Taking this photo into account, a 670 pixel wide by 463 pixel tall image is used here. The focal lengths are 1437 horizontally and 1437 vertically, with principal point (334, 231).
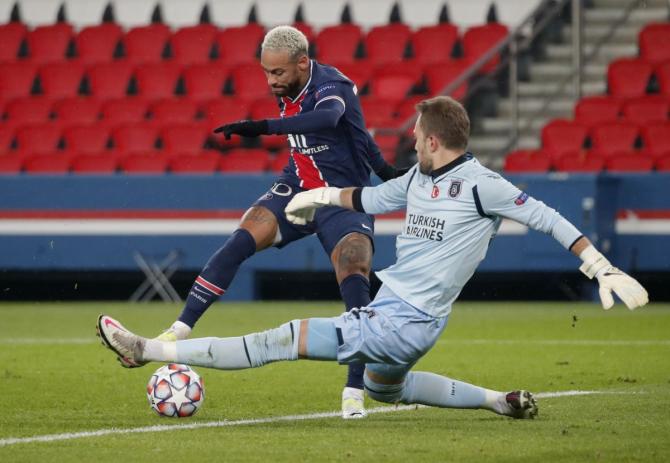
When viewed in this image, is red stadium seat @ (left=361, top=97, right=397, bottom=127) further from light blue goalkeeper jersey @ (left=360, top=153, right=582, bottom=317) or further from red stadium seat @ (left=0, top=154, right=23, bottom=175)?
light blue goalkeeper jersey @ (left=360, top=153, right=582, bottom=317)

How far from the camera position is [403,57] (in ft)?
68.5

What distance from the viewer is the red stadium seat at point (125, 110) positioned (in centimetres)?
2048

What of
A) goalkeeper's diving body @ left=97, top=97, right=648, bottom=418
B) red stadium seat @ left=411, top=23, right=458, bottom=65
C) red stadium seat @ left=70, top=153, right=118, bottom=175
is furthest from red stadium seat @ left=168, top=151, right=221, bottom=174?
goalkeeper's diving body @ left=97, top=97, right=648, bottom=418

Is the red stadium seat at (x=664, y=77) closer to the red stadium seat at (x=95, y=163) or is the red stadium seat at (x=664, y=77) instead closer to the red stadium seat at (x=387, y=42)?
the red stadium seat at (x=387, y=42)

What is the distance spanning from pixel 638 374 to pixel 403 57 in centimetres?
1188

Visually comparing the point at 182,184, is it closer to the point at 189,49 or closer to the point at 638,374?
the point at 189,49

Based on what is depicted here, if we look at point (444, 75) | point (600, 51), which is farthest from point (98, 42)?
point (600, 51)

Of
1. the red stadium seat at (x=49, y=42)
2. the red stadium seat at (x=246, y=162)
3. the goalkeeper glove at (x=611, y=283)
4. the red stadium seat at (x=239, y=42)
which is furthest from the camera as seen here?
the red stadium seat at (x=49, y=42)

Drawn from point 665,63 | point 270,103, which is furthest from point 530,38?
point 270,103

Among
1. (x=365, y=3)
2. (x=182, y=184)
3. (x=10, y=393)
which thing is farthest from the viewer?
(x=365, y=3)

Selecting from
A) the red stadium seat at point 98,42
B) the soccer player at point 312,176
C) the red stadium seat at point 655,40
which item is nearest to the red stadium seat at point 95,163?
the red stadium seat at point 98,42

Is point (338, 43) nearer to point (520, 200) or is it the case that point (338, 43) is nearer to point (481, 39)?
point (481, 39)

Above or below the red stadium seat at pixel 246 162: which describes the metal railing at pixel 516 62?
above

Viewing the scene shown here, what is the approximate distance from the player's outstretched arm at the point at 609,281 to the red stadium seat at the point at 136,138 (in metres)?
14.0
